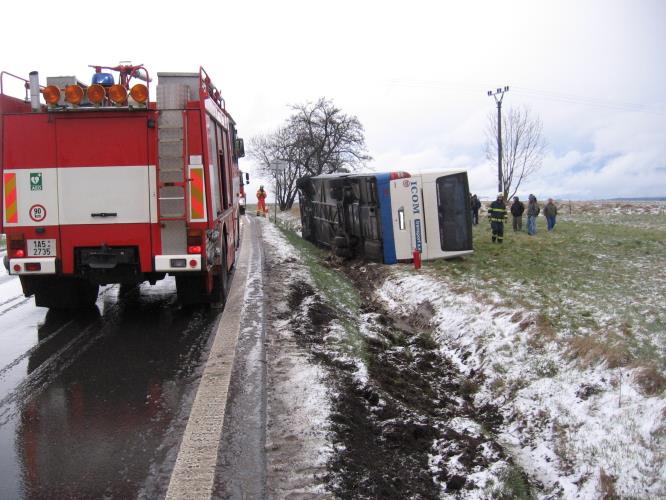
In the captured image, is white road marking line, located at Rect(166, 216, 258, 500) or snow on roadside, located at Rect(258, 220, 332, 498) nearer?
white road marking line, located at Rect(166, 216, 258, 500)

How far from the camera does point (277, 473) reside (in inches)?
159

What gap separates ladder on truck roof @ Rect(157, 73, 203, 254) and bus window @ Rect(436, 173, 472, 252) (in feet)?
26.9

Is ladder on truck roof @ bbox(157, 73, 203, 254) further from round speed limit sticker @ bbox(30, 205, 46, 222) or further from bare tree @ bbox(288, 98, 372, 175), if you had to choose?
bare tree @ bbox(288, 98, 372, 175)

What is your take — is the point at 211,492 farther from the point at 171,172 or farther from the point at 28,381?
the point at 171,172

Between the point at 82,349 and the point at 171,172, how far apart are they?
2421 millimetres

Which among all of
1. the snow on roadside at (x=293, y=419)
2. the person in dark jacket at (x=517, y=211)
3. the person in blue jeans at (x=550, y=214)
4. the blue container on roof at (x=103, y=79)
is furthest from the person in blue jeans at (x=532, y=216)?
the blue container on roof at (x=103, y=79)

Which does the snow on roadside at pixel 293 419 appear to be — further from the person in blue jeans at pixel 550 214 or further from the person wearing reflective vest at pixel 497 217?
the person in blue jeans at pixel 550 214

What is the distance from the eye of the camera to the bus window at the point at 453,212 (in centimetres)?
1432

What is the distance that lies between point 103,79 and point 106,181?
1.41 meters

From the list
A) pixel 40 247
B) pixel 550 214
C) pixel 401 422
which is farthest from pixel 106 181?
pixel 550 214

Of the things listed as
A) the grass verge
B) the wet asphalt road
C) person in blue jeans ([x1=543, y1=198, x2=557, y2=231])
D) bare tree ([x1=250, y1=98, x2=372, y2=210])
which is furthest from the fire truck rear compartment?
bare tree ([x1=250, y1=98, x2=372, y2=210])

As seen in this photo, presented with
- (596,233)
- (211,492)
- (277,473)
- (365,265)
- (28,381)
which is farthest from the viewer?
(596,233)

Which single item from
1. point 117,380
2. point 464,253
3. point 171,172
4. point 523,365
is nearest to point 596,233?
point 464,253

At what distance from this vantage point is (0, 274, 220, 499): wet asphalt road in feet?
13.0
